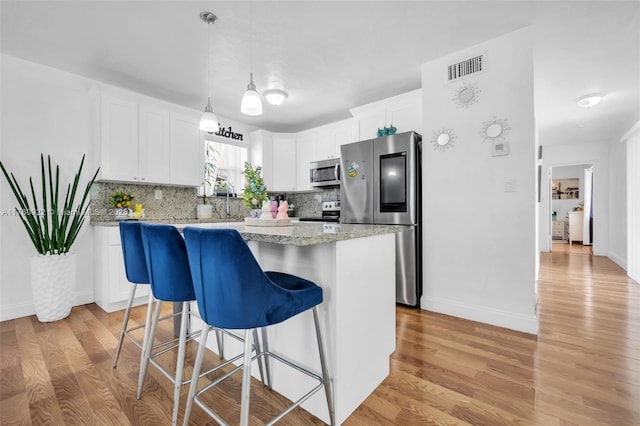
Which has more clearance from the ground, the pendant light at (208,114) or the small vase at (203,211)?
the pendant light at (208,114)

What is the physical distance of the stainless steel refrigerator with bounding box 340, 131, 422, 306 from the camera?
3.05 metres

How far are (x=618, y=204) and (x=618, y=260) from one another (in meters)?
1.10

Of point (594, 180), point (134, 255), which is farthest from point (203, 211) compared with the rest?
point (594, 180)

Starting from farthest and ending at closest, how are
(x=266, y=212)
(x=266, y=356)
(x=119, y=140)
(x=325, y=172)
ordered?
(x=325, y=172)
(x=119, y=140)
(x=266, y=212)
(x=266, y=356)

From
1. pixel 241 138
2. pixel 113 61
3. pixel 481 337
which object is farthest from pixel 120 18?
pixel 481 337

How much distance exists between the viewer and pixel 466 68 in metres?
2.77

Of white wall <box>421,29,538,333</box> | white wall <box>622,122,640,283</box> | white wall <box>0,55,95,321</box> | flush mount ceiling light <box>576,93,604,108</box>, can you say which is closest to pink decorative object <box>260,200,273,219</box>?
white wall <box>421,29,538,333</box>

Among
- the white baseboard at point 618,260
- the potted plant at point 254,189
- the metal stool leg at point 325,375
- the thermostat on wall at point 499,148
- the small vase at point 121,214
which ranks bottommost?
the white baseboard at point 618,260

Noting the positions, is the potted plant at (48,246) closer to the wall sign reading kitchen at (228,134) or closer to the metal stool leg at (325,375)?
the wall sign reading kitchen at (228,134)

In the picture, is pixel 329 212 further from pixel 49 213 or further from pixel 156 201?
pixel 49 213

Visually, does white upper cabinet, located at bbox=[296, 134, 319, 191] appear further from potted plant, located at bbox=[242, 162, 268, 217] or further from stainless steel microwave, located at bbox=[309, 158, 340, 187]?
potted plant, located at bbox=[242, 162, 268, 217]

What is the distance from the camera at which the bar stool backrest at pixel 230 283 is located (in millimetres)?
1035

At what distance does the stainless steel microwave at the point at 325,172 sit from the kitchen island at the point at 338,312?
271cm

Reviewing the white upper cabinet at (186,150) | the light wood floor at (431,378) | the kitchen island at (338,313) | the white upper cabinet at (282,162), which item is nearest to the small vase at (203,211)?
the white upper cabinet at (186,150)
